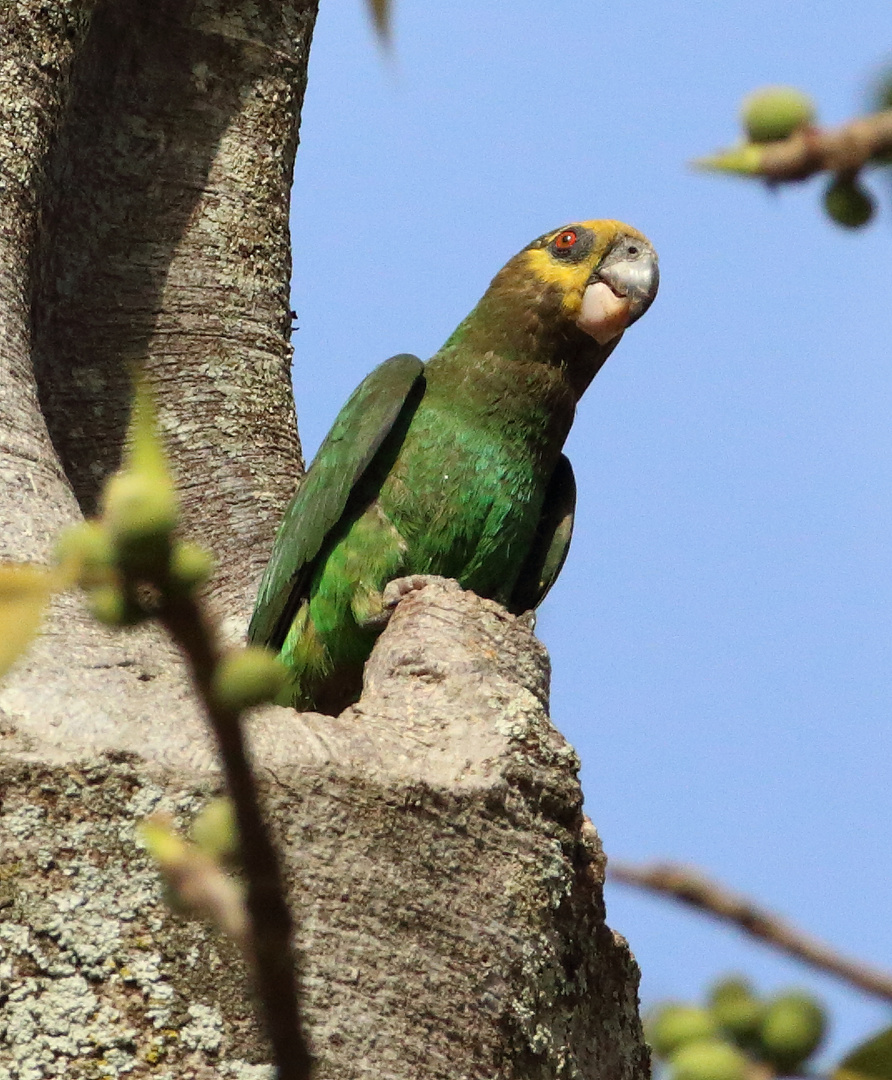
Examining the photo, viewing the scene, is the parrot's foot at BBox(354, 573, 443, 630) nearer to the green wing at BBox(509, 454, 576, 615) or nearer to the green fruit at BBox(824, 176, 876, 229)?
the green wing at BBox(509, 454, 576, 615)

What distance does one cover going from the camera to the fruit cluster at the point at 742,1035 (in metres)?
0.49

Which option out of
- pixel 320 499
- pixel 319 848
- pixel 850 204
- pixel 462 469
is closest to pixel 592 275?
pixel 462 469

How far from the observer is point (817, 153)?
1.56 feet

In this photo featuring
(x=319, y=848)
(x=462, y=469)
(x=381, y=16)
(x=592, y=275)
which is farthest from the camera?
(x=592, y=275)

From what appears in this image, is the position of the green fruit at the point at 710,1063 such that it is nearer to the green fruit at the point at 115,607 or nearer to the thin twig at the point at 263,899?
the thin twig at the point at 263,899

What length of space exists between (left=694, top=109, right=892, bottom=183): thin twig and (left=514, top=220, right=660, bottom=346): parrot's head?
3786mm

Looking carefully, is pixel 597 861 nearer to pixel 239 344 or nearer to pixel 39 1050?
pixel 39 1050

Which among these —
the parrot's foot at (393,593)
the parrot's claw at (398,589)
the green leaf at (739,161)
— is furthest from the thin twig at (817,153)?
the parrot's claw at (398,589)

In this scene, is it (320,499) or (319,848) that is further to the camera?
(320,499)

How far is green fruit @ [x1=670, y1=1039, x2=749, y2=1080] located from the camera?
485 mm

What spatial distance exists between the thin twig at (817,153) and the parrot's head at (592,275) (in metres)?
3.79

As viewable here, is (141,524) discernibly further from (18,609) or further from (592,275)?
(592,275)

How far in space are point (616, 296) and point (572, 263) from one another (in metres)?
0.21

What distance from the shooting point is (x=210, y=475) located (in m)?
3.97
